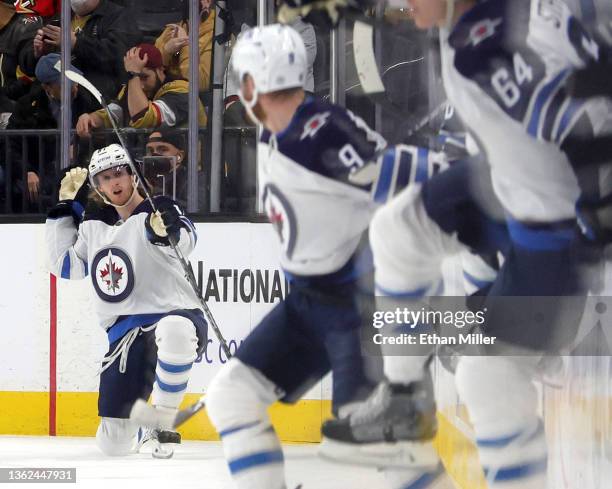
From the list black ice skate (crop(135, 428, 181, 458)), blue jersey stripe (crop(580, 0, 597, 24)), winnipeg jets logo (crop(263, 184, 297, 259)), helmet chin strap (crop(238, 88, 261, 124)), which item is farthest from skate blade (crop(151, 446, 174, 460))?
blue jersey stripe (crop(580, 0, 597, 24))

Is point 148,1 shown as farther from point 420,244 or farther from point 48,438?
point 48,438

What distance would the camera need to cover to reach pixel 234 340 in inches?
77.3

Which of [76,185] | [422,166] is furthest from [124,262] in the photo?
[422,166]

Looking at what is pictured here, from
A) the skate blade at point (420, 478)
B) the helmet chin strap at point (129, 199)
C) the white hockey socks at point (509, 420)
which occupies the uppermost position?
the helmet chin strap at point (129, 199)

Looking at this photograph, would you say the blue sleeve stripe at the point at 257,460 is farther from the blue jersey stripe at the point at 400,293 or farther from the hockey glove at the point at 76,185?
the hockey glove at the point at 76,185

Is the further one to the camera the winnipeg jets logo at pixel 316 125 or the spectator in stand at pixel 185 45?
the spectator in stand at pixel 185 45

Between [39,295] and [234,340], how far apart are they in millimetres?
1776

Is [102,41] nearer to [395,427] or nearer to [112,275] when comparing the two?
[112,275]

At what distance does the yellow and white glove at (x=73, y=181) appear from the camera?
2510mm

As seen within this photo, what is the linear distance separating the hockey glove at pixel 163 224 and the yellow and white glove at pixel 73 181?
221mm

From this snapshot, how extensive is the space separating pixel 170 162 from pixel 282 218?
18.6 inches

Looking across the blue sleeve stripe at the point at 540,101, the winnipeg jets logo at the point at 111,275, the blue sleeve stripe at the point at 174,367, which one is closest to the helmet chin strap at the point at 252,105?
the blue sleeve stripe at the point at 540,101

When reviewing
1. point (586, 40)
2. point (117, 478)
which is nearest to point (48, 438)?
point (117, 478)

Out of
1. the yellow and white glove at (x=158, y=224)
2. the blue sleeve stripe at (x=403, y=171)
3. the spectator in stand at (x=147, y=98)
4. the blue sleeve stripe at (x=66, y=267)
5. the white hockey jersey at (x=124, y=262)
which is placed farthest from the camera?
the blue sleeve stripe at (x=66, y=267)
